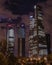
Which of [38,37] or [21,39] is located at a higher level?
[38,37]

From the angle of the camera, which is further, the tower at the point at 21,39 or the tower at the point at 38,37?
the tower at the point at 21,39

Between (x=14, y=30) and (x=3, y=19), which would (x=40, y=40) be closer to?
(x=3, y=19)

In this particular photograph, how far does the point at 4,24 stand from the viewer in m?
41.3

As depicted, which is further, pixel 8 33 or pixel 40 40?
pixel 8 33

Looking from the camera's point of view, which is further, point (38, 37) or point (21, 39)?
point (21, 39)

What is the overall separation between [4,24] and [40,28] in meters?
10.9

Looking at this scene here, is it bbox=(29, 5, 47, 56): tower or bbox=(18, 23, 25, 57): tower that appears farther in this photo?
bbox=(18, 23, 25, 57): tower

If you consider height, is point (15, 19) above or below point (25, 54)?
above

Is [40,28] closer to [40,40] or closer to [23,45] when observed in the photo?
[40,40]

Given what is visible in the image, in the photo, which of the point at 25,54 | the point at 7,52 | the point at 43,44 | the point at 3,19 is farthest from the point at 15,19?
the point at 7,52

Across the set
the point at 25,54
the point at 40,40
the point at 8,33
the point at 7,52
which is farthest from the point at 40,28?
the point at 7,52

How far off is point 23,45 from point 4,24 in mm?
4922

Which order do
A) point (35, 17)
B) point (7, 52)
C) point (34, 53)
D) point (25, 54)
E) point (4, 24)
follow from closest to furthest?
point (7, 52)
point (34, 53)
point (35, 17)
point (25, 54)
point (4, 24)

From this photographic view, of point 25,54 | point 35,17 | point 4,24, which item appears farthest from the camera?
point 4,24
